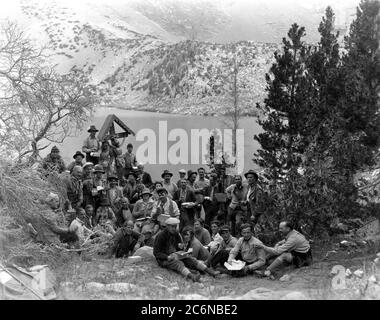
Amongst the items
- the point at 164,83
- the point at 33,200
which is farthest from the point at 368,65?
the point at 164,83

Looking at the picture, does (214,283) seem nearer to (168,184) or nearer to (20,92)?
(168,184)

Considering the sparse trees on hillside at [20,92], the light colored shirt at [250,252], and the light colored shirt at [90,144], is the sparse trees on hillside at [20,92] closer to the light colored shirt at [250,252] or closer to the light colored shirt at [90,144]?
the light colored shirt at [90,144]

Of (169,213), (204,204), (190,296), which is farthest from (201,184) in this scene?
(190,296)

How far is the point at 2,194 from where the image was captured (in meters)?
8.94

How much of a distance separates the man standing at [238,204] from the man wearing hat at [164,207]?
1.23 meters

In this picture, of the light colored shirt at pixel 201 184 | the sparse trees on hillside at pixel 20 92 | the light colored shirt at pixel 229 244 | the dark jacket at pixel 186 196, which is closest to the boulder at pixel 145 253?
the light colored shirt at pixel 229 244

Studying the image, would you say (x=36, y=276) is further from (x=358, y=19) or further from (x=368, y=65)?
(x=358, y=19)

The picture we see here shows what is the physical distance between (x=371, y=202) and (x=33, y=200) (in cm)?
669

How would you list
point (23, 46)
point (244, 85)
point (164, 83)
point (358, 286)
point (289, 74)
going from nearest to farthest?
point (358, 286), point (23, 46), point (289, 74), point (244, 85), point (164, 83)

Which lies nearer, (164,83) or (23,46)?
(23,46)

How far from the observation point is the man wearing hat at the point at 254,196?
10828 mm

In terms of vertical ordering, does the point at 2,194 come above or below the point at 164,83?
below

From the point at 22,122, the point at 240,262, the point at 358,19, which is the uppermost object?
the point at 358,19

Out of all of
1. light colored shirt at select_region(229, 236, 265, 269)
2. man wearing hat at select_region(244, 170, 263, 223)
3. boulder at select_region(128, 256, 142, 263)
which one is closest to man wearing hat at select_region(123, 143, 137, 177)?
man wearing hat at select_region(244, 170, 263, 223)
